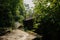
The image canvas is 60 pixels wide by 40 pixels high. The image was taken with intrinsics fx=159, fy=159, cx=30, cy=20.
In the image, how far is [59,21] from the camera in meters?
9.99

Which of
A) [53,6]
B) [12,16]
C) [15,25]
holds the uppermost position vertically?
[53,6]

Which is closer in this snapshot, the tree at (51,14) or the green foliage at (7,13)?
the tree at (51,14)

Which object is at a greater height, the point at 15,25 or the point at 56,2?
the point at 56,2

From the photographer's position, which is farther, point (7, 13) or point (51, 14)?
point (7, 13)

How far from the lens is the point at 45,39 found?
14008mm

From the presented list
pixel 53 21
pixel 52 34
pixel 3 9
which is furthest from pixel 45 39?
pixel 3 9

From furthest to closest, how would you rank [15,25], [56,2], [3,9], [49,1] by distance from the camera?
[15,25] → [3,9] → [49,1] → [56,2]

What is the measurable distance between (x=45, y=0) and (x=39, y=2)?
550mm

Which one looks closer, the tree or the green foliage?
the tree

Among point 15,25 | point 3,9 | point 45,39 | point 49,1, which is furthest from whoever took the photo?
point 15,25

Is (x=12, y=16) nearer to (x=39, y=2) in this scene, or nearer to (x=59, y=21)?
(x=39, y=2)

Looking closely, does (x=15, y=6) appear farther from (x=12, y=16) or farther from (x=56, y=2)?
(x=56, y=2)

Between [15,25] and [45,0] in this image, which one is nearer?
Result: [45,0]

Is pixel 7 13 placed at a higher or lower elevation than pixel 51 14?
lower
